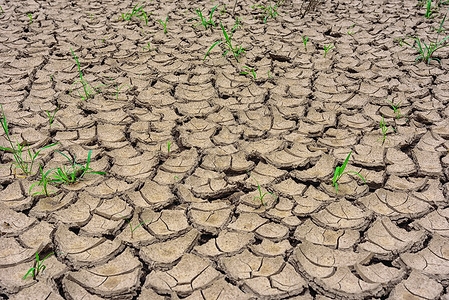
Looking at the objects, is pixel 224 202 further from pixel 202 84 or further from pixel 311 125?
pixel 202 84

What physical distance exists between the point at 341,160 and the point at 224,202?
0.62m

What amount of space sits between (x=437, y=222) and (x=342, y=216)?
37 cm

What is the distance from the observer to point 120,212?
1644mm

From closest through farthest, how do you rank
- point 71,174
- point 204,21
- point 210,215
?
1. point 210,215
2. point 71,174
3. point 204,21

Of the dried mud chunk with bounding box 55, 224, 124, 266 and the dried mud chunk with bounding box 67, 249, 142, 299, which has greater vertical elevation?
the dried mud chunk with bounding box 67, 249, 142, 299

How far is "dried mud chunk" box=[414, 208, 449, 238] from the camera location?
1551 mm

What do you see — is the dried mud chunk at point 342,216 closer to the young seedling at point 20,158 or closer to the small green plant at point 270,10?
the young seedling at point 20,158

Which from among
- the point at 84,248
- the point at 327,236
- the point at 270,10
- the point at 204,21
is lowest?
the point at 84,248

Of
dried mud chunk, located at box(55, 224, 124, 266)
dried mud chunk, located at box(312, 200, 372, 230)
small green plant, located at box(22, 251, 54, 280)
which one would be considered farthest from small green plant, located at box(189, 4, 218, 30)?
small green plant, located at box(22, 251, 54, 280)

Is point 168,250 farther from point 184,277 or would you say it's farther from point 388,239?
point 388,239

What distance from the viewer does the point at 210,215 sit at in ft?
5.38

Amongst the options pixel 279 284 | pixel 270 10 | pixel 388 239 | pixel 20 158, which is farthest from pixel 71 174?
pixel 270 10

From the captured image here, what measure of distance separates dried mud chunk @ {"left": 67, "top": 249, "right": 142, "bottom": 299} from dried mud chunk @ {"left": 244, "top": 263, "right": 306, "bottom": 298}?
1.28 ft

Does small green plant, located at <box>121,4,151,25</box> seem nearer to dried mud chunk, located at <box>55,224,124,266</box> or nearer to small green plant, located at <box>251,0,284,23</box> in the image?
small green plant, located at <box>251,0,284,23</box>
